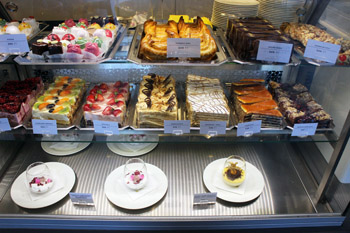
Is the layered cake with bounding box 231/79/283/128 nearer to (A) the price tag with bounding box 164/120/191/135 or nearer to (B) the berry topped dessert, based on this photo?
(A) the price tag with bounding box 164/120/191/135

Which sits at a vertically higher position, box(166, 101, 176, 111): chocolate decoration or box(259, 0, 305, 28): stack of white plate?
box(259, 0, 305, 28): stack of white plate

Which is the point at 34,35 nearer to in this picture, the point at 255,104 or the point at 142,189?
the point at 142,189

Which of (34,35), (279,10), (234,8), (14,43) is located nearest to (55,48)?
(14,43)

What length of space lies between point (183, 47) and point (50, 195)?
1369 millimetres

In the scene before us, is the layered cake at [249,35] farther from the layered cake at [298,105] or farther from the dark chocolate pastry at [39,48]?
the dark chocolate pastry at [39,48]

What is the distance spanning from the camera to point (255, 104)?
194 cm

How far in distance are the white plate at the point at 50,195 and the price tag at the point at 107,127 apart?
0.59m

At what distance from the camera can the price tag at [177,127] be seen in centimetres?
178

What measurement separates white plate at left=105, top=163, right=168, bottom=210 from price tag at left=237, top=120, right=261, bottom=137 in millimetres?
695

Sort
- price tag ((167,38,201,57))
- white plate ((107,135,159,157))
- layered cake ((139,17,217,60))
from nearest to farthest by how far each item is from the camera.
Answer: price tag ((167,38,201,57)) → layered cake ((139,17,217,60)) → white plate ((107,135,159,157))

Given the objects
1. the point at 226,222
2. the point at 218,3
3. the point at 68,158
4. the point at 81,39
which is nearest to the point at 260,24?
the point at 218,3

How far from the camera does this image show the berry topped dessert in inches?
79.3

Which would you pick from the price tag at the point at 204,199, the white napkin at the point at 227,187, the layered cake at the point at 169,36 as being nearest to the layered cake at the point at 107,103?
the layered cake at the point at 169,36

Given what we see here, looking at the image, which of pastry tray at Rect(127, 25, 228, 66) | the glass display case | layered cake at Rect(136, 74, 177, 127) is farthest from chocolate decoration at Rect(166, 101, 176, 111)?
pastry tray at Rect(127, 25, 228, 66)
